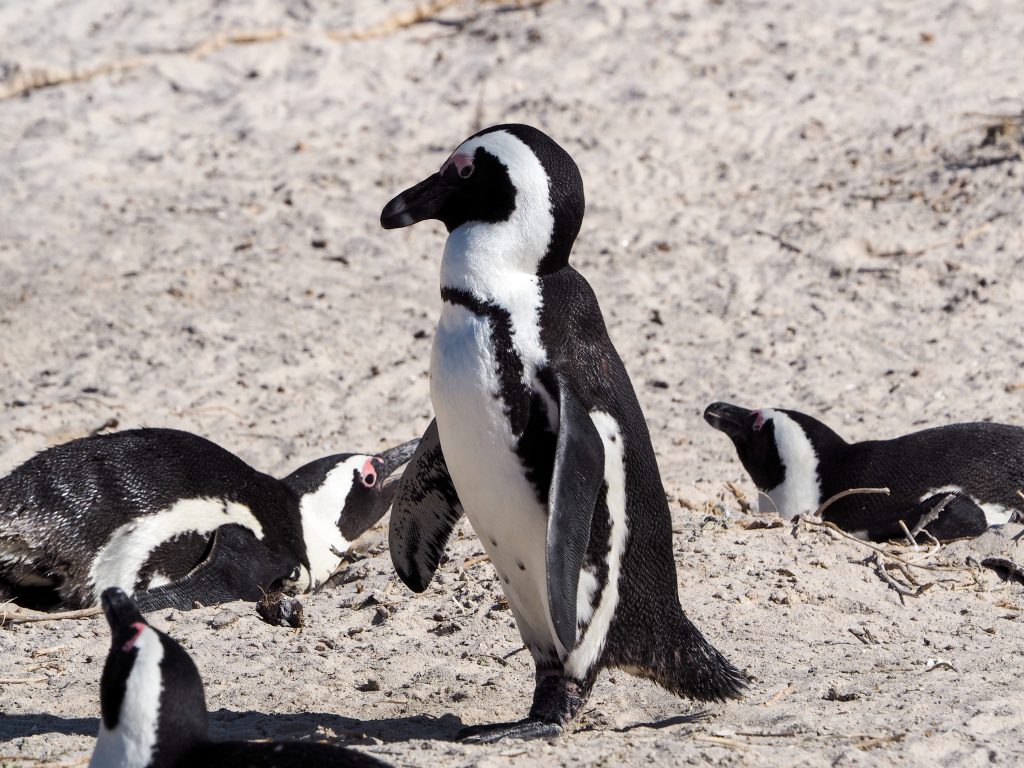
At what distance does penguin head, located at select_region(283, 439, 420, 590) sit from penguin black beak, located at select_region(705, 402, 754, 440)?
4.01ft

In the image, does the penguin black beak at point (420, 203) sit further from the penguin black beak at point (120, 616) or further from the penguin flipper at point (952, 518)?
the penguin flipper at point (952, 518)

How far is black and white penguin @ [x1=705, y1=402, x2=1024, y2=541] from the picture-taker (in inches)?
185

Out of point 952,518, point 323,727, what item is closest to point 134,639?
point 323,727

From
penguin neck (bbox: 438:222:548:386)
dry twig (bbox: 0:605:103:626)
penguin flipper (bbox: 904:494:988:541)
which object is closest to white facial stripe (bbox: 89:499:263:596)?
dry twig (bbox: 0:605:103:626)

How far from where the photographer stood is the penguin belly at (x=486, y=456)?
115 inches

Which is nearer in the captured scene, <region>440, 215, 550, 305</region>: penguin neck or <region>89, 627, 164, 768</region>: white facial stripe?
<region>89, 627, 164, 768</region>: white facial stripe

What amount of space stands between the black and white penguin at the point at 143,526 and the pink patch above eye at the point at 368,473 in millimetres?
401

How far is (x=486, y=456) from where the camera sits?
2.95m

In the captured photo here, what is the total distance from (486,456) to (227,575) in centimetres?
150

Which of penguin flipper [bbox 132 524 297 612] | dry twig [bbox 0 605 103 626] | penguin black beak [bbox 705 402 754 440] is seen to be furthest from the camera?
penguin black beak [bbox 705 402 754 440]

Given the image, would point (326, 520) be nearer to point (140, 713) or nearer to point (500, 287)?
point (500, 287)

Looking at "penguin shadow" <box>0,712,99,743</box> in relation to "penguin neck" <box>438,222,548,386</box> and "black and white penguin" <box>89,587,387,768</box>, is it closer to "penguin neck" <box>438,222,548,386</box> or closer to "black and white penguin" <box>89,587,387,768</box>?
"black and white penguin" <box>89,587,387,768</box>

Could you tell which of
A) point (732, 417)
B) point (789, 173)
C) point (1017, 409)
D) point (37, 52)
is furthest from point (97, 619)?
point (37, 52)

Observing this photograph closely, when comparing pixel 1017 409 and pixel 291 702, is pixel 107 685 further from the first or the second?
pixel 1017 409
